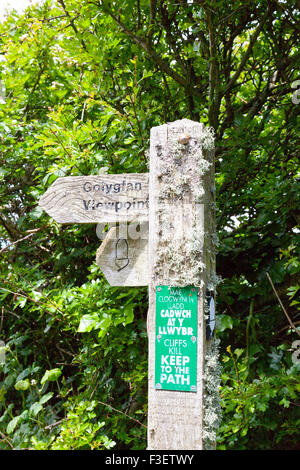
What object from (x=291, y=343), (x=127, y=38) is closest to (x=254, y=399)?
(x=291, y=343)

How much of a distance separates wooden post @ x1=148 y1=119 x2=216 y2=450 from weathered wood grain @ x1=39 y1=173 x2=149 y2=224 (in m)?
0.07

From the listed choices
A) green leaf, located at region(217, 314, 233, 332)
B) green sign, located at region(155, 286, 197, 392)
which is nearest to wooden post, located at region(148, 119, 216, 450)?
green sign, located at region(155, 286, 197, 392)

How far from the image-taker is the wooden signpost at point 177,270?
1.39 meters

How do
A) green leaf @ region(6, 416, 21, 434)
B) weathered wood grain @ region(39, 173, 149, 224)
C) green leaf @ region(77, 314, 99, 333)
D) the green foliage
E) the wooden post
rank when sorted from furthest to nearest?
green leaf @ region(6, 416, 21, 434)
the green foliage
green leaf @ region(77, 314, 99, 333)
weathered wood grain @ region(39, 173, 149, 224)
the wooden post

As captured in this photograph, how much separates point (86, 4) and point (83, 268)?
4.67 feet

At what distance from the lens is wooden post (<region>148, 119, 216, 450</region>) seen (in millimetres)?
1391

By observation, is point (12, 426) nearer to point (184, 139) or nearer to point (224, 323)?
point (224, 323)

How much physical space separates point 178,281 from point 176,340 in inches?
7.1

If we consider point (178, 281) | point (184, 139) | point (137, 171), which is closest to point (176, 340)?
point (178, 281)

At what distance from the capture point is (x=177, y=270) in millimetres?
1433

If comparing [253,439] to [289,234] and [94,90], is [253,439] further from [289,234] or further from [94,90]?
[94,90]

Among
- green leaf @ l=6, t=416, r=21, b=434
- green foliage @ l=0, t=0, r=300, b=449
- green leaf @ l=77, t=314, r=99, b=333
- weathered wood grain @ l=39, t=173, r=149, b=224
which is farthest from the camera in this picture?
green leaf @ l=6, t=416, r=21, b=434

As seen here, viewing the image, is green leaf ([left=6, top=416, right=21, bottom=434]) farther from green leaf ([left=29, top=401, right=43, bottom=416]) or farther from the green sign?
the green sign

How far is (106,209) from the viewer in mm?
1590
